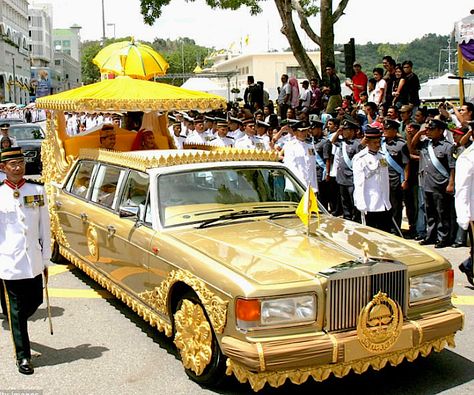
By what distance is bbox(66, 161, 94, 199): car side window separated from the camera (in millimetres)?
7473

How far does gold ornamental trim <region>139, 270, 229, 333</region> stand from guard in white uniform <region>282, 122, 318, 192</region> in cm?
553

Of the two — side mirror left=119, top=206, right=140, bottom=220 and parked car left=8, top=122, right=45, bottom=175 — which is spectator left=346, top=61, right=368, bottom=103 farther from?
side mirror left=119, top=206, right=140, bottom=220

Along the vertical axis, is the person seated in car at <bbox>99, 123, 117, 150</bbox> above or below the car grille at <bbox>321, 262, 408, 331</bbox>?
above

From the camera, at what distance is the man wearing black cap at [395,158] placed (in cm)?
955

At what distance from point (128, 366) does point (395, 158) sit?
5.86 meters

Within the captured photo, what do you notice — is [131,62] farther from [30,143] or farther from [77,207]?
[30,143]

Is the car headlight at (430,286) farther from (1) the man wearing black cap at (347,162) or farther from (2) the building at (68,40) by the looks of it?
(2) the building at (68,40)

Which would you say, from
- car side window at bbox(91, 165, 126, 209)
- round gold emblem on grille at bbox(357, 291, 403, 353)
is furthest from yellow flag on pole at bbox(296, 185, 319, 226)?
car side window at bbox(91, 165, 126, 209)

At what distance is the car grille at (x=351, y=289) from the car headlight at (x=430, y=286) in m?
0.27

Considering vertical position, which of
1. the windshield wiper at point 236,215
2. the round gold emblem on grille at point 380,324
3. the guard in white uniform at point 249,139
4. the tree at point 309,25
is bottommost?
the round gold emblem on grille at point 380,324

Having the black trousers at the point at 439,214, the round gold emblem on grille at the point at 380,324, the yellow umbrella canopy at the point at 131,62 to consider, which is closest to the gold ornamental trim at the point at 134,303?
the round gold emblem on grille at the point at 380,324

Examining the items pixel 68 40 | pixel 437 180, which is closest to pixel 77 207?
pixel 437 180

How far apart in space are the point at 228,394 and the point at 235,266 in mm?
899

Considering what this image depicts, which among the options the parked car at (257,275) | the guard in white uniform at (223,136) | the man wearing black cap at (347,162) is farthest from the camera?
the guard in white uniform at (223,136)
